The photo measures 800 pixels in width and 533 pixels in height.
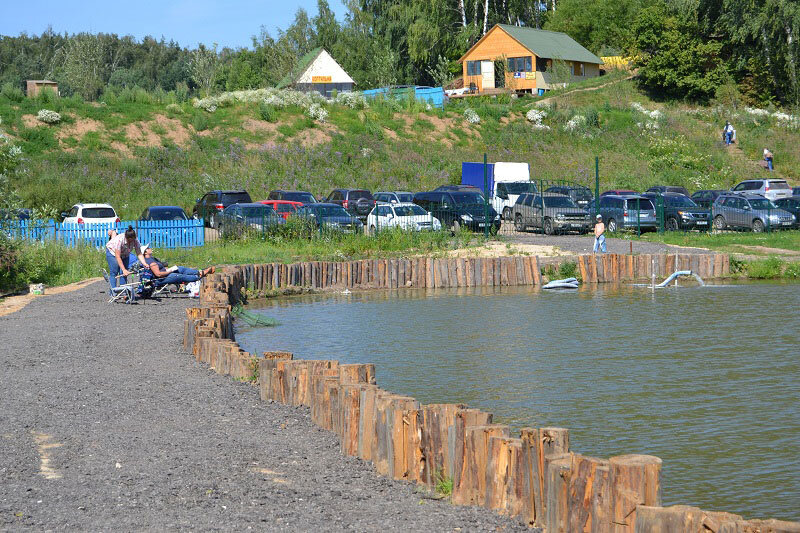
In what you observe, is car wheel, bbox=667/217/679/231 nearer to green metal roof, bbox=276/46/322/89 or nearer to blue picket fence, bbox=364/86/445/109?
blue picket fence, bbox=364/86/445/109

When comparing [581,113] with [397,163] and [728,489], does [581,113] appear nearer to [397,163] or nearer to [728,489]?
[397,163]

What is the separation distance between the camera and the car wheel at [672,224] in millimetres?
37484

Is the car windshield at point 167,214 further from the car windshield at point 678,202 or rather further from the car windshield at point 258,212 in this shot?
the car windshield at point 678,202

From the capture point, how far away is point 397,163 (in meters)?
56.6

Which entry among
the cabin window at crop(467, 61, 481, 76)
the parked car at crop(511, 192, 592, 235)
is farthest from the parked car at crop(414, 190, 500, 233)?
the cabin window at crop(467, 61, 481, 76)

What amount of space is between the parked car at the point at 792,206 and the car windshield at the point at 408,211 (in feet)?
47.6

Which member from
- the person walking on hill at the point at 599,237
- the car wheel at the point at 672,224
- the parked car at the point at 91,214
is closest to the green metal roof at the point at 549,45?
the car wheel at the point at 672,224

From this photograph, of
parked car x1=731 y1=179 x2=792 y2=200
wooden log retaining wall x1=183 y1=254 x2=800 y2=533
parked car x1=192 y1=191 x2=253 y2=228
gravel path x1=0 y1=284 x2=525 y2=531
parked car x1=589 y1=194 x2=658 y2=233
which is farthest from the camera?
parked car x1=731 y1=179 x2=792 y2=200

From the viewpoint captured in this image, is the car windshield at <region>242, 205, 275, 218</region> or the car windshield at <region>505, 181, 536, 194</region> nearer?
the car windshield at <region>242, 205, 275, 218</region>

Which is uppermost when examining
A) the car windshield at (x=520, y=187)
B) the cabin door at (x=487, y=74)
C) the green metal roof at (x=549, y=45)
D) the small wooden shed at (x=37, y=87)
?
the green metal roof at (x=549, y=45)

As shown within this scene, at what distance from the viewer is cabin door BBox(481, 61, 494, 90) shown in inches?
3201

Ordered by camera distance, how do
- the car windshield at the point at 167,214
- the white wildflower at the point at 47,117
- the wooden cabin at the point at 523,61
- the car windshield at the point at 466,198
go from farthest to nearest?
the wooden cabin at the point at 523,61 → the white wildflower at the point at 47,117 → the car windshield at the point at 466,198 → the car windshield at the point at 167,214

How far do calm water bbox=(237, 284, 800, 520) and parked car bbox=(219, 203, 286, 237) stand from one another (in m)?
7.14

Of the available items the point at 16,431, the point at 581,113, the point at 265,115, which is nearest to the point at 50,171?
the point at 265,115
